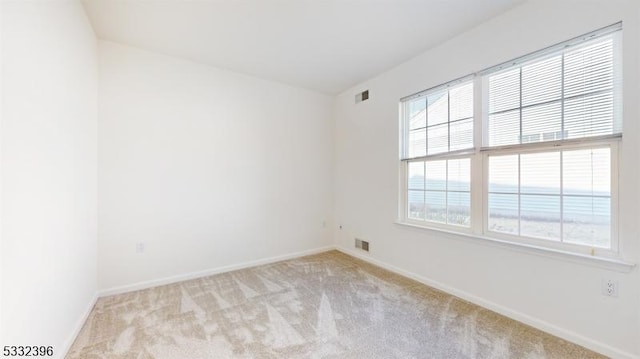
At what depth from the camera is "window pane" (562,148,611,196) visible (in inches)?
72.4

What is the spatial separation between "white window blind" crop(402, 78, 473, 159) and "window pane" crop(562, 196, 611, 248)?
0.93 metres

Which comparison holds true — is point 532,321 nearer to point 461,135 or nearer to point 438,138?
point 461,135

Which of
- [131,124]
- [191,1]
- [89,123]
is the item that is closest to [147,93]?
[131,124]

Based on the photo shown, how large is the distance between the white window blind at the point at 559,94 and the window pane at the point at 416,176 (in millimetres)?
804

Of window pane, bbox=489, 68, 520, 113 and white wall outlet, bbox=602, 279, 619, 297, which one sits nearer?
white wall outlet, bbox=602, 279, 619, 297

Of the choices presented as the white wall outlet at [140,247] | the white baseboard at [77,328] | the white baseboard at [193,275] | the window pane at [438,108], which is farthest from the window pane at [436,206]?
the white baseboard at [77,328]

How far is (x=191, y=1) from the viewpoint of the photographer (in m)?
2.17

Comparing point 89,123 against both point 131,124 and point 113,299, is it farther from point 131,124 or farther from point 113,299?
point 113,299

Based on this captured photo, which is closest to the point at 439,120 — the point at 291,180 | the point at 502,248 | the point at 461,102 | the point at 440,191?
the point at 461,102

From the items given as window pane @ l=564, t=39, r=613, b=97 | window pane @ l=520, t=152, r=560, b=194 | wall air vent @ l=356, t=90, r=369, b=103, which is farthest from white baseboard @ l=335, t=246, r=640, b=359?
wall air vent @ l=356, t=90, r=369, b=103

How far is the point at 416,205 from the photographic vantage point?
3221 millimetres

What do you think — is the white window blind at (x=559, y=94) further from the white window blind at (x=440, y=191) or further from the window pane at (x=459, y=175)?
the white window blind at (x=440, y=191)

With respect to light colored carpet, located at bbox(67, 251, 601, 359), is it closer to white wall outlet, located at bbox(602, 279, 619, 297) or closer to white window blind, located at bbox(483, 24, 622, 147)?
white wall outlet, located at bbox(602, 279, 619, 297)

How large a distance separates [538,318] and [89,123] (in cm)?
422
